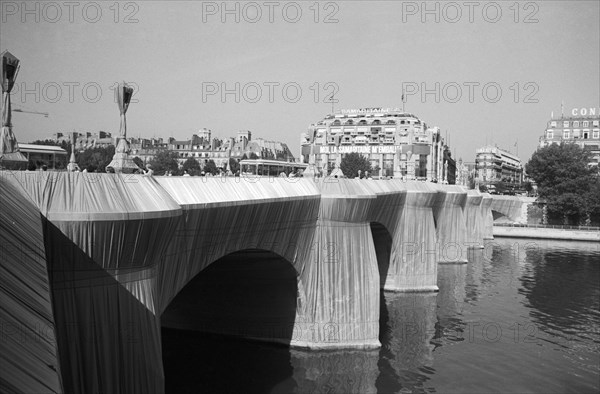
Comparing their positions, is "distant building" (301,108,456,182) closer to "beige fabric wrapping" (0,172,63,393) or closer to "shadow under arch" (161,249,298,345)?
"shadow under arch" (161,249,298,345)

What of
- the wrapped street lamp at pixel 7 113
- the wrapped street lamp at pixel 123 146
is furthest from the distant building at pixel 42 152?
the wrapped street lamp at pixel 7 113

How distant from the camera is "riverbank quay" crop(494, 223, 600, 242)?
82750mm

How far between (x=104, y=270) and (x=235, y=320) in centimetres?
1682

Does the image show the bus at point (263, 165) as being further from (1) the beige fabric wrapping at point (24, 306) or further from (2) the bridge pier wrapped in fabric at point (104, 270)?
(1) the beige fabric wrapping at point (24, 306)

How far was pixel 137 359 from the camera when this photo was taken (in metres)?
13.6

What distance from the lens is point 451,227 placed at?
58000 millimetres

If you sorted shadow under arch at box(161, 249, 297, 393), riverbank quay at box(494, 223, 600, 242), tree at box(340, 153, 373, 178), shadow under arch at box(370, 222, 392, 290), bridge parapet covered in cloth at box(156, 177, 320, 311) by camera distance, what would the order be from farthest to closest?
tree at box(340, 153, 373, 178), riverbank quay at box(494, 223, 600, 242), shadow under arch at box(370, 222, 392, 290), shadow under arch at box(161, 249, 297, 393), bridge parapet covered in cloth at box(156, 177, 320, 311)

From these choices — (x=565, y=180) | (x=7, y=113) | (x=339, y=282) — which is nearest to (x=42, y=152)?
(x=339, y=282)

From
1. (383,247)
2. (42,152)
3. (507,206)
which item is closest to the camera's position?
(42,152)

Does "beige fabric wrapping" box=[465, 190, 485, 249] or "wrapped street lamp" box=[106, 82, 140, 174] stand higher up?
"wrapped street lamp" box=[106, 82, 140, 174]

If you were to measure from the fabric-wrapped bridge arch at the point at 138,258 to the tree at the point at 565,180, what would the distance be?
70534 millimetres

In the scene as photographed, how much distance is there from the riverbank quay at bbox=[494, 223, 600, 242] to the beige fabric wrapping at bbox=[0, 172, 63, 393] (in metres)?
83.3

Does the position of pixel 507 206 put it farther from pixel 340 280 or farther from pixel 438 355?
pixel 340 280

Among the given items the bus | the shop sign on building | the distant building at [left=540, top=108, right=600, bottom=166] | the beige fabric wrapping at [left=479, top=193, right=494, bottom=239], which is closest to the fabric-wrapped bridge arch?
the bus
